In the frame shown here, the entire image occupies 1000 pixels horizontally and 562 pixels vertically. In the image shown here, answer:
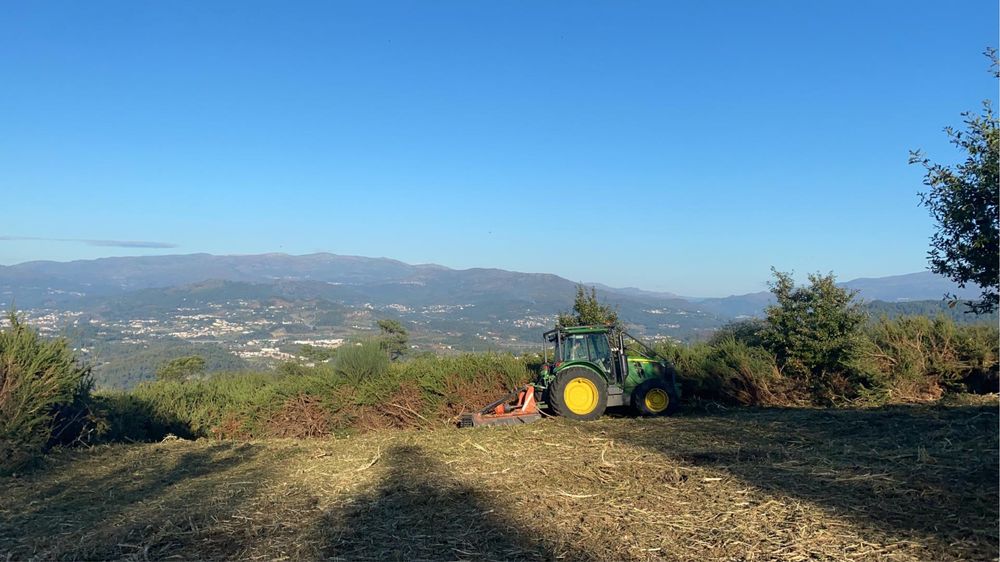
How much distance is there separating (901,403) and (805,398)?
1.80 metres

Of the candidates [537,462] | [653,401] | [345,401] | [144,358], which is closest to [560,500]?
[537,462]

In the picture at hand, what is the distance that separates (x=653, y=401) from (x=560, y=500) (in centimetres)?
667

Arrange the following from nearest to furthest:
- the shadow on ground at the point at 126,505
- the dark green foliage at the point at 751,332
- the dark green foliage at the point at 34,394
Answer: the shadow on ground at the point at 126,505 → the dark green foliage at the point at 34,394 → the dark green foliage at the point at 751,332

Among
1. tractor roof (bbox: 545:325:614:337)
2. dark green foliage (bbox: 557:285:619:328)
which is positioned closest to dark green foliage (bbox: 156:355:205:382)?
dark green foliage (bbox: 557:285:619:328)

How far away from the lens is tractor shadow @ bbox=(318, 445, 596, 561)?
4320 mm

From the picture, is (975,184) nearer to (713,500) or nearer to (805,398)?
(713,500)

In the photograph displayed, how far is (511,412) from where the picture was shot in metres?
11.3

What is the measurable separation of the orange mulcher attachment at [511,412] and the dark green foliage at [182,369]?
13302mm

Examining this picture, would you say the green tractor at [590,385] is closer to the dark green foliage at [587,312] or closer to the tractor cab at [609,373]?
the tractor cab at [609,373]

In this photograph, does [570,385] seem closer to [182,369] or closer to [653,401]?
[653,401]

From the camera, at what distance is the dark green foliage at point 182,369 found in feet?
69.3

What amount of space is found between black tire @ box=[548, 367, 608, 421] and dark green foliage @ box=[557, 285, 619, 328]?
22.7ft

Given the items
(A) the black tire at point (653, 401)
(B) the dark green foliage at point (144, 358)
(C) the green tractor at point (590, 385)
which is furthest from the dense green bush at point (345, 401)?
(B) the dark green foliage at point (144, 358)

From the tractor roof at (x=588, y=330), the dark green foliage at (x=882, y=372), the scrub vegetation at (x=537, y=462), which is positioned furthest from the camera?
the dark green foliage at (x=882, y=372)
